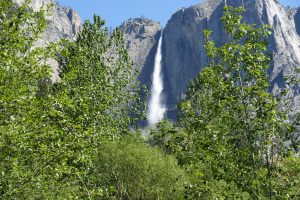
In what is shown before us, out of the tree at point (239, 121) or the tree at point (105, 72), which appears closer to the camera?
the tree at point (239, 121)

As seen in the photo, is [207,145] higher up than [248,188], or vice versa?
[207,145]

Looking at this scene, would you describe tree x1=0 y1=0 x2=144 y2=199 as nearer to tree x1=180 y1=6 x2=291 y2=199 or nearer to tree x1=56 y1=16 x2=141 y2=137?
tree x1=180 y1=6 x2=291 y2=199

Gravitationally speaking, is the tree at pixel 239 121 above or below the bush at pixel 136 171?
below

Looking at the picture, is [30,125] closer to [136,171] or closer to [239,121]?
[239,121]

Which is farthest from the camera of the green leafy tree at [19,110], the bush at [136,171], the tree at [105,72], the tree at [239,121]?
the tree at [105,72]

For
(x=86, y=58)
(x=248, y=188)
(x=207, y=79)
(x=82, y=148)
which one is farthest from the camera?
(x=86, y=58)

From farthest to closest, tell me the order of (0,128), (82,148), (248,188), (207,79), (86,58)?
(86,58)
(82,148)
(207,79)
(248,188)
(0,128)

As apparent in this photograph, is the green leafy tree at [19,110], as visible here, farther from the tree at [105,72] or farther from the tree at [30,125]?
the tree at [105,72]

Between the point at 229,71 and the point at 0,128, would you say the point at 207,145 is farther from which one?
the point at 0,128

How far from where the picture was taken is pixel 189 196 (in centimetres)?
1290

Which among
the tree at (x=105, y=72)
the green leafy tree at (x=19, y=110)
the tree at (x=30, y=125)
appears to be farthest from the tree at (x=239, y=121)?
the tree at (x=105, y=72)

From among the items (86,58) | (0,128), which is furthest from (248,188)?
(86,58)

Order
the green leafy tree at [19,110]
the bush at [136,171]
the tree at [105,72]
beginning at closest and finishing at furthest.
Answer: the green leafy tree at [19,110]
the bush at [136,171]
the tree at [105,72]

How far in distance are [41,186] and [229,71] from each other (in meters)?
6.83
